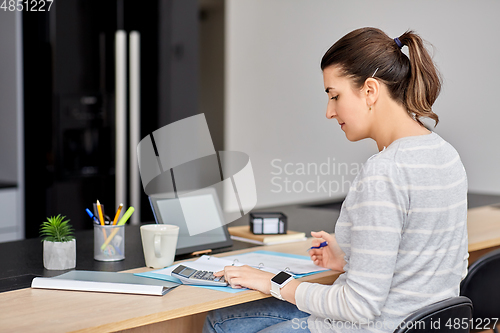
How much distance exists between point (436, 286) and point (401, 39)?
567 millimetres

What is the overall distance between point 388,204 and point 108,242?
0.77 m

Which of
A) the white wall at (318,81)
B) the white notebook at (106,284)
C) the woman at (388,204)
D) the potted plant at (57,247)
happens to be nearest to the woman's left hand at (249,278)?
the woman at (388,204)

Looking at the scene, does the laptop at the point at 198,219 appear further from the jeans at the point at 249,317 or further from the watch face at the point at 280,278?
the watch face at the point at 280,278

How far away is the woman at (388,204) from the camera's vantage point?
1037 mm

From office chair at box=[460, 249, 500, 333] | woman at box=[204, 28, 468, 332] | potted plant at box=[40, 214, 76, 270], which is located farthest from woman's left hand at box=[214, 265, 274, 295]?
office chair at box=[460, 249, 500, 333]

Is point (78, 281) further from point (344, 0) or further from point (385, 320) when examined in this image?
point (344, 0)

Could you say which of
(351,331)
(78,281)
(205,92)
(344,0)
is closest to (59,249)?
(78,281)

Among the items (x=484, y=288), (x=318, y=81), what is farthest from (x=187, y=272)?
(x=318, y=81)

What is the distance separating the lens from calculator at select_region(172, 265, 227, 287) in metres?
1.22

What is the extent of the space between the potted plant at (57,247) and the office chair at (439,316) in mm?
810

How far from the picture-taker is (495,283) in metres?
1.61

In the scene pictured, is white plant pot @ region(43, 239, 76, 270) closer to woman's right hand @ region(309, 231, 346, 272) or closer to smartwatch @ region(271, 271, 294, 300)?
smartwatch @ region(271, 271, 294, 300)

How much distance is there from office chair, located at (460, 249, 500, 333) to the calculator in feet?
2.61

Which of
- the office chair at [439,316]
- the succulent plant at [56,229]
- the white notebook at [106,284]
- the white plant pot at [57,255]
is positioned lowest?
the office chair at [439,316]
